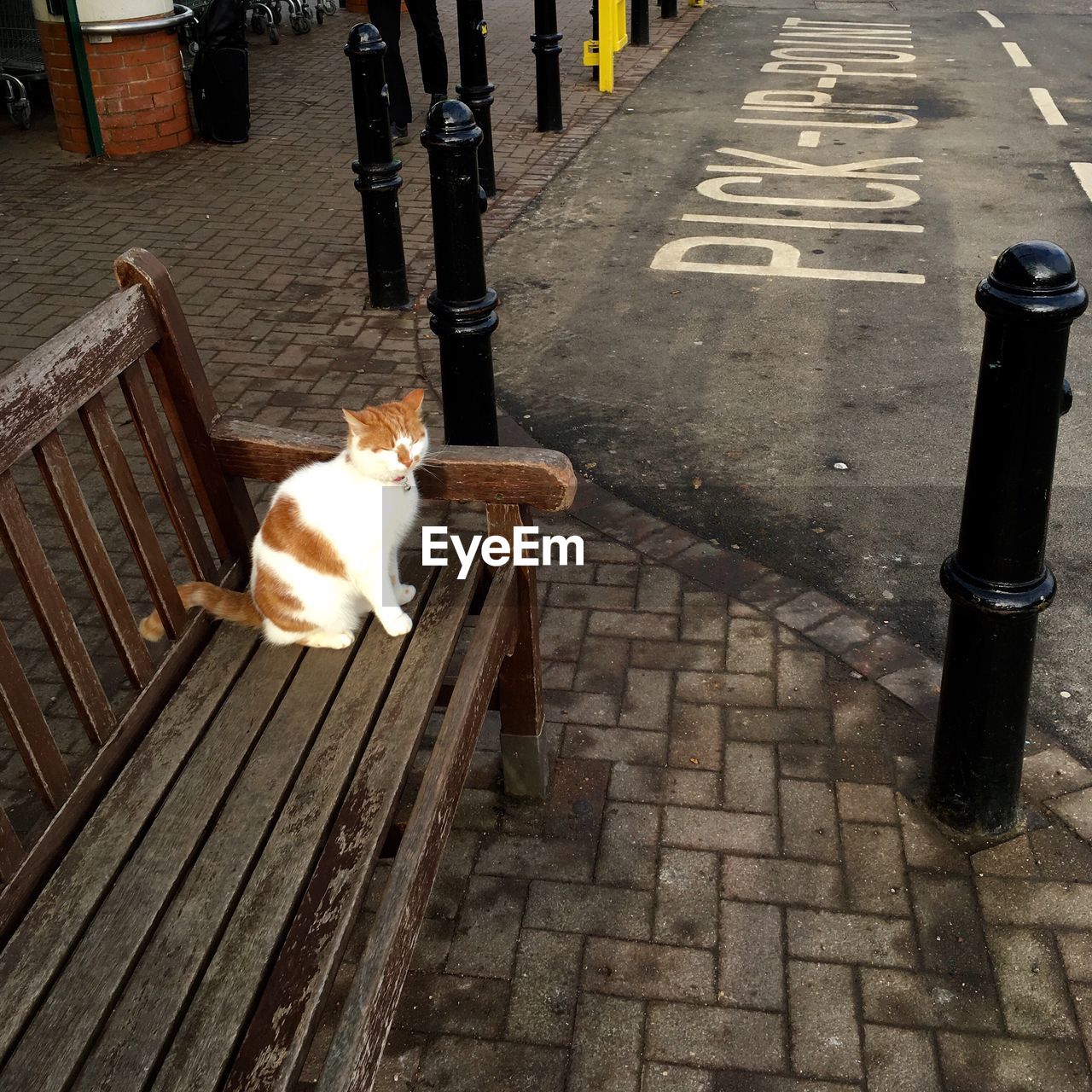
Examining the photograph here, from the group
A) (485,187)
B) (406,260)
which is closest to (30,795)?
(406,260)

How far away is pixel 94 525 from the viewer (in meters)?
2.77

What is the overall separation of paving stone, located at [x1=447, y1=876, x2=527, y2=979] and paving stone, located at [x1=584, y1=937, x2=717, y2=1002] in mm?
194

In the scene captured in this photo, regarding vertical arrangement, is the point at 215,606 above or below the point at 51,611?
below

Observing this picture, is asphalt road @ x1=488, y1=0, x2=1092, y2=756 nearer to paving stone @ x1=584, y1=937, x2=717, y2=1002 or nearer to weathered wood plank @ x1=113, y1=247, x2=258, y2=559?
paving stone @ x1=584, y1=937, x2=717, y2=1002

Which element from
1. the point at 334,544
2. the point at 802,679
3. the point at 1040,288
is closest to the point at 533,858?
the point at 334,544

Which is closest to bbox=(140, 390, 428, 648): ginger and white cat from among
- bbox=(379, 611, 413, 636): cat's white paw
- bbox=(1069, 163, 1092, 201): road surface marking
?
bbox=(379, 611, 413, 636): cat's white paw

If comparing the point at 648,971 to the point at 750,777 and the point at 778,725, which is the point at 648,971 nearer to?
the point at 750,777

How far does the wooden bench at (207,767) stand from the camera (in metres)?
1.92

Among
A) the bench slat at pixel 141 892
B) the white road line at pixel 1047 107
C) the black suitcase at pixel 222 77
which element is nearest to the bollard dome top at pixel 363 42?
the black suitcase at pixel 222 77

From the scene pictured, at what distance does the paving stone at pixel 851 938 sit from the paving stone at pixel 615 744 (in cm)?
68

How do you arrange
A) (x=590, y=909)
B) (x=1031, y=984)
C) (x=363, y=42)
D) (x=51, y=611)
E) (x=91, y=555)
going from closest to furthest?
(x=51, y=611) → (x=91, y=555) → (x=1031, y=984) → (x=590, y=909) → (x=363, y=42)

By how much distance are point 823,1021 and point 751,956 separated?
0.75ft

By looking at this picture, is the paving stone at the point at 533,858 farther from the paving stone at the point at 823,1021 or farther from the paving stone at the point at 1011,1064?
the paving stone at the point at 1011,1064

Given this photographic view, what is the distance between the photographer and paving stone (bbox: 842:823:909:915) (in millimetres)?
3021
